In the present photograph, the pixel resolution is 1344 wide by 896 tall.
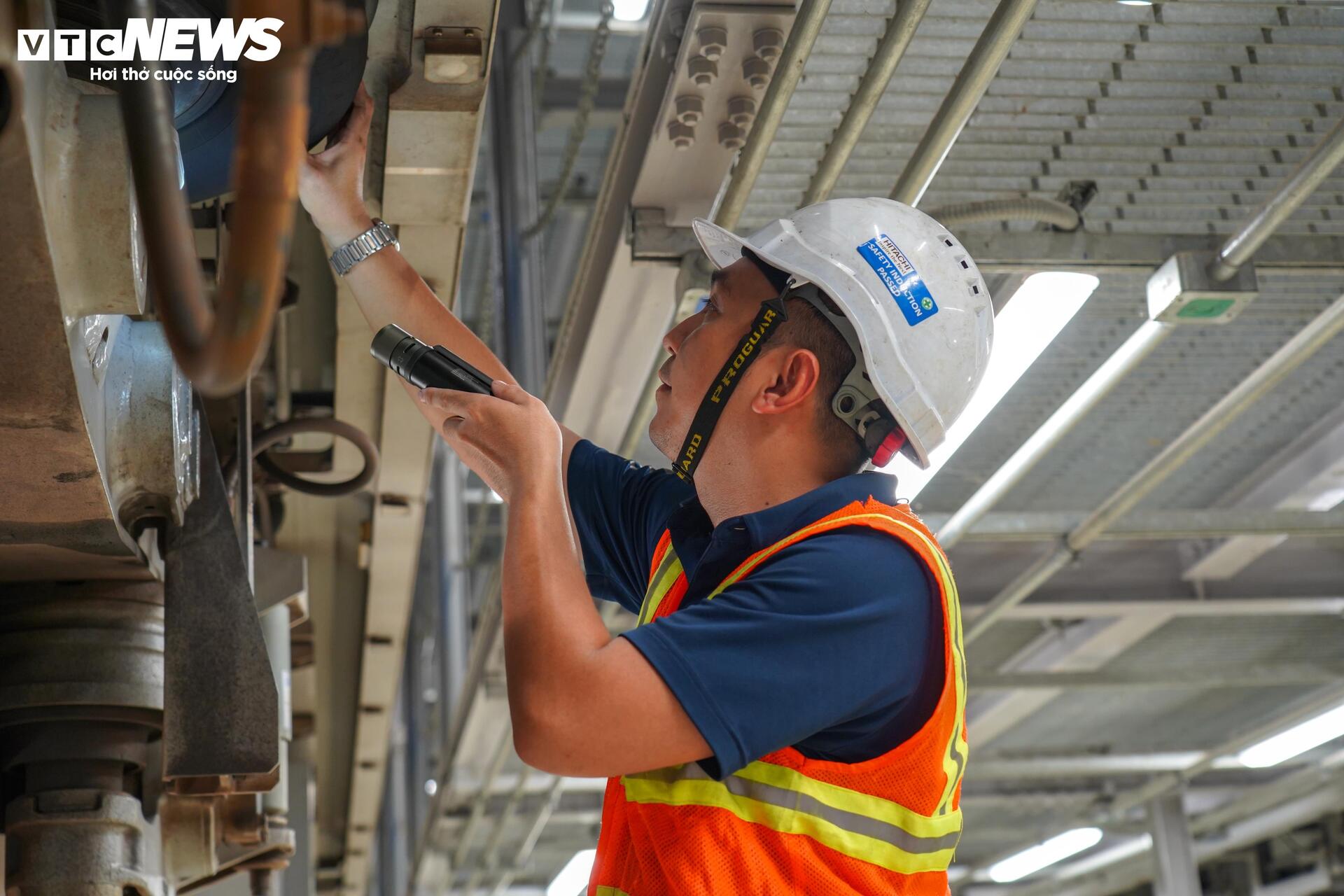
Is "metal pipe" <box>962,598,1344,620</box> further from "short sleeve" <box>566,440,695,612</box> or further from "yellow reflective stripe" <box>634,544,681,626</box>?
"yellow reflective stripe" <box>634,544,681,626</box>

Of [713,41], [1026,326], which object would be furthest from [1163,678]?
[713,41]

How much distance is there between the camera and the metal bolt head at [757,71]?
2775 millimetres

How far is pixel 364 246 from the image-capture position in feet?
8.18

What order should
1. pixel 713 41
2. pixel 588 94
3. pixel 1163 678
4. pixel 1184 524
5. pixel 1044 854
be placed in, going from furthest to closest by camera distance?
pixel 1044 854, pixel 1163 678, pixel 1184 524, pixel 588 94, pixel 713 41

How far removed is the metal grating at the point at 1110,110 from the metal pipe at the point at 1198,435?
0.35 meters

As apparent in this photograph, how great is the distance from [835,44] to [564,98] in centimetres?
415

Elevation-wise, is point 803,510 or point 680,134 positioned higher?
point 680,134

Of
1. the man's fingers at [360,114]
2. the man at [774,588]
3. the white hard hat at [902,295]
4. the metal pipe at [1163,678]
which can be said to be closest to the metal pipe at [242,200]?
the man at [774,588]

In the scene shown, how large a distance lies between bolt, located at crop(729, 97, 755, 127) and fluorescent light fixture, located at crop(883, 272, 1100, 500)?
73 centimetres

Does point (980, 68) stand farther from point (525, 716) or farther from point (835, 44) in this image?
point (525, 716)

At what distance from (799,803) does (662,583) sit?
0.51 m

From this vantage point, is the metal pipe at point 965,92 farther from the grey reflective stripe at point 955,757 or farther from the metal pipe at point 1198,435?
the metal pipe at point 1198,435

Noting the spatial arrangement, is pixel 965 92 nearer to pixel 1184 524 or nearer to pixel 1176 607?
pixel 1184 524

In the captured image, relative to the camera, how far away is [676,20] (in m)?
2.88
